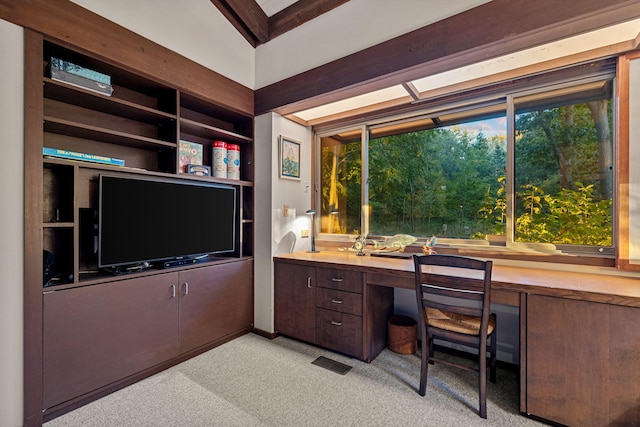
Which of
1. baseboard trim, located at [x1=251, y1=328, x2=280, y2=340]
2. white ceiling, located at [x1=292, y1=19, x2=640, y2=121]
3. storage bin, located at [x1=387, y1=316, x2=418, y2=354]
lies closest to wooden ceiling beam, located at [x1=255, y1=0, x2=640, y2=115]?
white ceiling, located at [x1=292, y1=19, x2=640, y2=121]

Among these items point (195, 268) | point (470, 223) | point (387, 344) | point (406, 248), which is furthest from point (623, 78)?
point (195, 268)

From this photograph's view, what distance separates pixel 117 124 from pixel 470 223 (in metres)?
3.03

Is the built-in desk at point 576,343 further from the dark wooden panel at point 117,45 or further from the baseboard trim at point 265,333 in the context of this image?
the dark wooden panel at point 117,45

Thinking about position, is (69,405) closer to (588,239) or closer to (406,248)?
(406,248)

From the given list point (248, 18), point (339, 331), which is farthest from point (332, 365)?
point (248, 18)

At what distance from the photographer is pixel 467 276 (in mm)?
1845

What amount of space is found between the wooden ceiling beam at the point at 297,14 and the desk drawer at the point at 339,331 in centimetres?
255

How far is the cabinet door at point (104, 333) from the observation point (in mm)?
1658

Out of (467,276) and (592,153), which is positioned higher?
(592,153)

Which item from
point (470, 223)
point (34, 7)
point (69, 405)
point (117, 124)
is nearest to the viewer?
point (34, 7)

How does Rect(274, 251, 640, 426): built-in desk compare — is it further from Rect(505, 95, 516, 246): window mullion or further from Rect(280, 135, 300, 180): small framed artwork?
Rect(280, 135, 300, 180): small framed artwork
